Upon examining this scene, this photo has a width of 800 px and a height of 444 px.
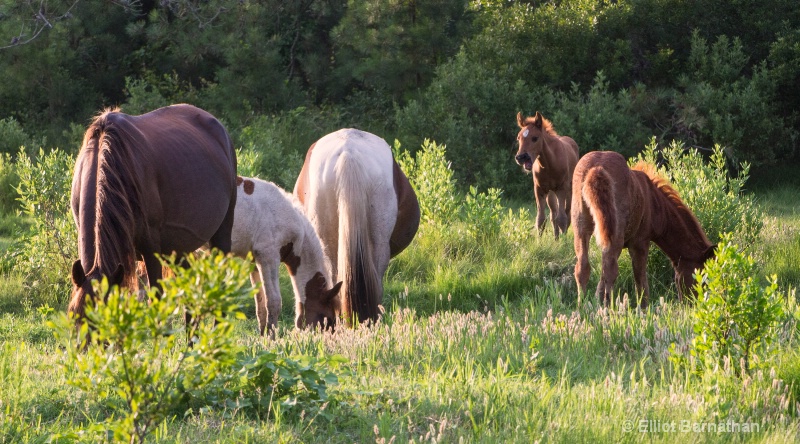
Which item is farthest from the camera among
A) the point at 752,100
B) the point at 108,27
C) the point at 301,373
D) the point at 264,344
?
the point at 108,27

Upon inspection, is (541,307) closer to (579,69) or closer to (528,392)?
(528,392)

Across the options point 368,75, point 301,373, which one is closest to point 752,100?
point 368,75

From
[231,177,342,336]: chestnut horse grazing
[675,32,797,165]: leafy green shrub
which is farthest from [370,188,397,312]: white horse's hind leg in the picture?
[675,32,797,165]: leafy green shrub

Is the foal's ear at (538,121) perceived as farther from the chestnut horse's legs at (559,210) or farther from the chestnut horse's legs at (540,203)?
the chestnut horse's legs at (559,210)

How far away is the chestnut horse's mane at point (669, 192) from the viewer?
766 cm

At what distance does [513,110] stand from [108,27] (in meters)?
9.89

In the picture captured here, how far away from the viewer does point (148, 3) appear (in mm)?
20812

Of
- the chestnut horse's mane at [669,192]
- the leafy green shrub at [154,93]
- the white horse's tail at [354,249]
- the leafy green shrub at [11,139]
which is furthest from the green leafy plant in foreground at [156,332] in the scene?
the leafy green shrub at [154,93]

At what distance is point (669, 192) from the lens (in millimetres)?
7871

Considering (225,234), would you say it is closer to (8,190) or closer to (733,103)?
(8,190)

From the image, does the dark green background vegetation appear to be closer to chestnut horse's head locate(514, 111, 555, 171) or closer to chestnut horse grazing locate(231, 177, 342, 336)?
chestnut horse's head locate(514, 111, 555, 171)

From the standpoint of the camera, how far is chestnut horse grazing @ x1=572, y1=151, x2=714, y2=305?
7.12 meters

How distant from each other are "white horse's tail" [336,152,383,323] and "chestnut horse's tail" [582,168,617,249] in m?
1.84

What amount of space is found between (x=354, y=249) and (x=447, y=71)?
1056 centimetres
